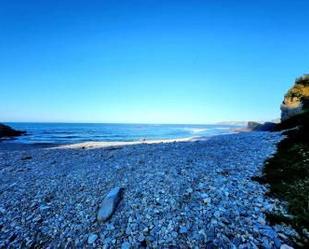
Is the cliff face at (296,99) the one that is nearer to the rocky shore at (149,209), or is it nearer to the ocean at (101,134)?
the ocean at (101,134)

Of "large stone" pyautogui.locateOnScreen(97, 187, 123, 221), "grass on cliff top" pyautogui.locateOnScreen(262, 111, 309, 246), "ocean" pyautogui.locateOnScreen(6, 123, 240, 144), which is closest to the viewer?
"grass on cliff top" pyautogui.locateOnScreen(262, 111, 309, 246)

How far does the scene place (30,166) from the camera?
16047mm

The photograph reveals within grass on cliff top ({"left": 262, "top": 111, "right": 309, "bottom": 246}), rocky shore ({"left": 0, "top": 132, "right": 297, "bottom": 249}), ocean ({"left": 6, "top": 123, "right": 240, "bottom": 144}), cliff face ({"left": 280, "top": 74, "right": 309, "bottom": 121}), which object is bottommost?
ocean ({"left": 6, "top": 123, "right": 240, "bottom": 144})

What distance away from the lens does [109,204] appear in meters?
8.17

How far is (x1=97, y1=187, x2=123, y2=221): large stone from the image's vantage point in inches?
302

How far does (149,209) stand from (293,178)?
5623mm

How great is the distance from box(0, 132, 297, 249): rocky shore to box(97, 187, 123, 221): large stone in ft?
0.19

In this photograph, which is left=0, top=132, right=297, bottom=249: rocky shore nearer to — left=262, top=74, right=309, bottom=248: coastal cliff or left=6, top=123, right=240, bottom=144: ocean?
left=262, top=74, right=309, bottom=248: coastal cliff

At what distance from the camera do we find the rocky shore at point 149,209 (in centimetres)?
638

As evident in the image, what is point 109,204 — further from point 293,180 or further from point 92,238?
point 293,180

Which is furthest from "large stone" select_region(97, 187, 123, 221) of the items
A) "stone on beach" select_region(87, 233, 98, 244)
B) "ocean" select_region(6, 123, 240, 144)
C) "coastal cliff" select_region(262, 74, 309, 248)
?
"ocean" select_region(6, 123, 240, 144)

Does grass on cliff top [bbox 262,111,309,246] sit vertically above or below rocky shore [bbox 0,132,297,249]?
above

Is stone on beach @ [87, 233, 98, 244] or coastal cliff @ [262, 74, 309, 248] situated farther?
stone on beach @ [87, 233, 98, 244]

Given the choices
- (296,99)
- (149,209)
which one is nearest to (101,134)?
(296,99)
